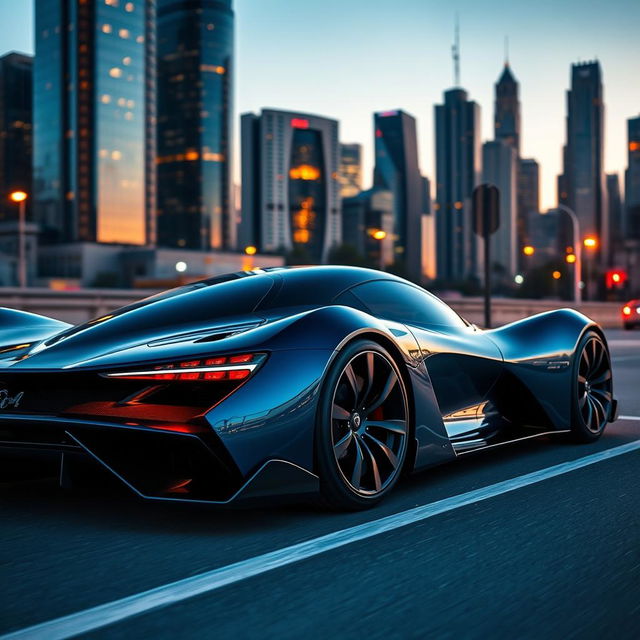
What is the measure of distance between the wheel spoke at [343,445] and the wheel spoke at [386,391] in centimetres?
21

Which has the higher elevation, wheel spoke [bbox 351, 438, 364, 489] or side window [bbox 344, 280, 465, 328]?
side window [bbox 344, 280, 465, 328]

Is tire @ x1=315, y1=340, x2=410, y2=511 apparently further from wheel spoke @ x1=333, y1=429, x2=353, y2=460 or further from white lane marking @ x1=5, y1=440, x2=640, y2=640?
white lane marking @ x1=5, y1=440, x2=640, y2=640

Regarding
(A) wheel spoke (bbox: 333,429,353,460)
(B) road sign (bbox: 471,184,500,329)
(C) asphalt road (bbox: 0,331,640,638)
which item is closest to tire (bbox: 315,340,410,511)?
(A) wheel spoke (bbox: 333,429,353,460)

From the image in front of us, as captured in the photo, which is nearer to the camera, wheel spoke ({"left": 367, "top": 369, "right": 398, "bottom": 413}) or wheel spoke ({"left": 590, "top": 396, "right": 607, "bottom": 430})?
wheel spoke ({"left": 367, "top": 369, "right": 398, "bottom": 413})

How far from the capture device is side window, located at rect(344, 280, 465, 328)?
184 inches

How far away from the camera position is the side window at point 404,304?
15.3ft

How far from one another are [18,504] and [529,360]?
2.97m

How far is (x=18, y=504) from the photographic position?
3.99m

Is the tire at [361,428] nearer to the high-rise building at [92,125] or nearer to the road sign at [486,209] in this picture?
the road sign at [486,209]

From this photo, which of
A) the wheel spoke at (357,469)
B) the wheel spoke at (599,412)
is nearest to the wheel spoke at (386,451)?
the wheel spoke at (357,469)

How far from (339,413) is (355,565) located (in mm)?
869

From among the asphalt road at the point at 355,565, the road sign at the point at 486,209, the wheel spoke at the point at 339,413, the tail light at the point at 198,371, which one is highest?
the road sign at the point at 486,209

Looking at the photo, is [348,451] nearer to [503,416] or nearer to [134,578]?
[134,578]

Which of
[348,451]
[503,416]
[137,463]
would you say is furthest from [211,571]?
[503,416]
